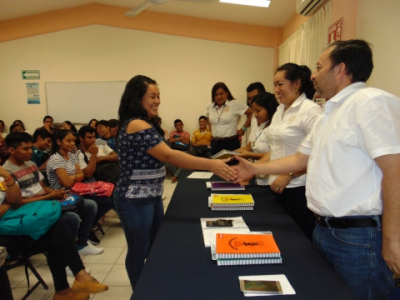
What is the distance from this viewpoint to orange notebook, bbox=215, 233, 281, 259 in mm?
1060

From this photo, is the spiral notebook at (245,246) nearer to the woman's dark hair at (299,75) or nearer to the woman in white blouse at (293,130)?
the woman in white blouse at (293,130)

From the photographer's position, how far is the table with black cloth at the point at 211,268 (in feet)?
2.94

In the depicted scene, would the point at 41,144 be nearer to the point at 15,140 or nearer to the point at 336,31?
the point at 15,140

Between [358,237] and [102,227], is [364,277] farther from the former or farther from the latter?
[102,227]

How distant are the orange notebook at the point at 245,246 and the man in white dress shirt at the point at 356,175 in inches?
9.4

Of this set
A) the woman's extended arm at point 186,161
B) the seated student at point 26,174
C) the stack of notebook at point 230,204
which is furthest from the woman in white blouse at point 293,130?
the seated student at point 26,174

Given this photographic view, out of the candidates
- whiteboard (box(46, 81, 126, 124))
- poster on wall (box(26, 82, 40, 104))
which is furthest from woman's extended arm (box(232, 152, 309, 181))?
poster on wall (box(26, 82, 40, 104))

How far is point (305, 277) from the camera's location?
0.97 meters

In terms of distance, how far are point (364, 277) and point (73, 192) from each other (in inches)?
96.0

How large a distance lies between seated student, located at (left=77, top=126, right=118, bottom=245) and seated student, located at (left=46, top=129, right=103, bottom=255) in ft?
0.55

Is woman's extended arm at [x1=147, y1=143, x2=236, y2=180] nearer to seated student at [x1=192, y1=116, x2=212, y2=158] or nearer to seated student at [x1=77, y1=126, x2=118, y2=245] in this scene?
seated student at [x1=77, y1=126, x2=118, y2=245]

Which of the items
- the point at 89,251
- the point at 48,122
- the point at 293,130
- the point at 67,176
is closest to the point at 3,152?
the point at 67,176

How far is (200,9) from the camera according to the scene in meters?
5.45

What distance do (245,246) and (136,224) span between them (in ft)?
2.41
